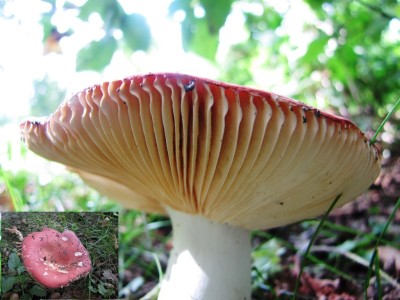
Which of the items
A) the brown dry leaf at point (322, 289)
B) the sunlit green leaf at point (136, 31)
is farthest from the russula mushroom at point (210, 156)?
the sunlit green leaf at point (136, 31)

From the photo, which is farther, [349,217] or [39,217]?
[349,217]

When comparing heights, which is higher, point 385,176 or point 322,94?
point 322,94

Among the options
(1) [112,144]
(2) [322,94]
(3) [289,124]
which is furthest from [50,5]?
(2) [322,94]

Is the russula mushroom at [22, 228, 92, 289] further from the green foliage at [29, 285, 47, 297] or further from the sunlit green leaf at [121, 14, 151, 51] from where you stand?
the sunlit green leaf at [121, 14, 151, 51]

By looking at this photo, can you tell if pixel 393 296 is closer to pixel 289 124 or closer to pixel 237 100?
pixel 289 124

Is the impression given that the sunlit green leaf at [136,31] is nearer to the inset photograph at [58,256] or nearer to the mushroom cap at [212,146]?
the mushroom cap at [212,146]

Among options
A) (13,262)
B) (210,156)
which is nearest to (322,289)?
(210,156)

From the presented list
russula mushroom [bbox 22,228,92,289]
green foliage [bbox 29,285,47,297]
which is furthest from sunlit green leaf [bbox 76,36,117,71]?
green foliage [bbox 29,285,47,297]
